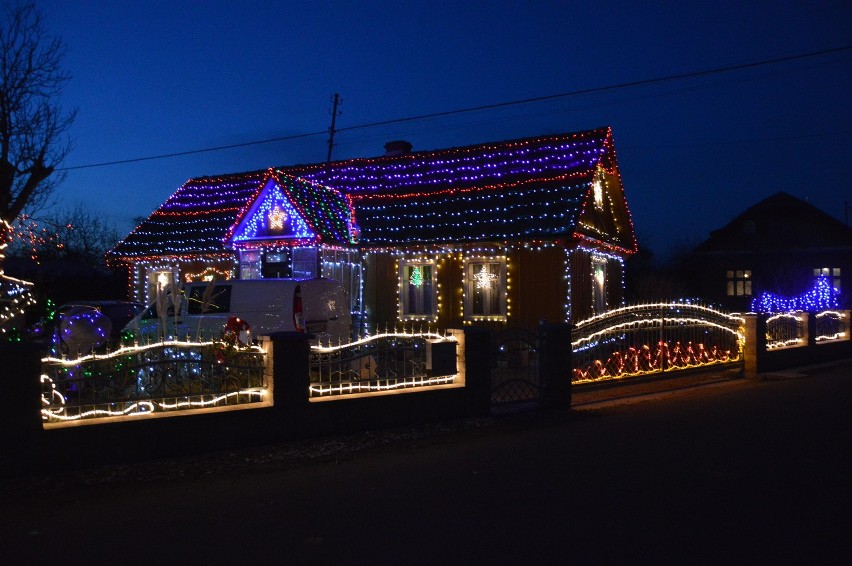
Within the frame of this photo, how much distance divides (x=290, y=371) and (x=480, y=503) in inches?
140

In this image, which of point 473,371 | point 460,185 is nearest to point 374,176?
point 460,185

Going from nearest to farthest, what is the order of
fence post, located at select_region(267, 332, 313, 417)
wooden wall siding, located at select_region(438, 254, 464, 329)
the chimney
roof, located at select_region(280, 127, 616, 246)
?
fence post, located at select_region(267, 332, 313, 417)
roof, located at select_region(280, 127, 616, 246)
wooden wall siding, located at select_region(438, 254, 464, 329)
the chimney

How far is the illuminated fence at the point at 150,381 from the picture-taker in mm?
7992

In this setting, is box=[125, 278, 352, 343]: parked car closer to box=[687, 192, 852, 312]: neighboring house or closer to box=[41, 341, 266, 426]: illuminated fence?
box=[41, 341, 266, 426]: illuminated fence

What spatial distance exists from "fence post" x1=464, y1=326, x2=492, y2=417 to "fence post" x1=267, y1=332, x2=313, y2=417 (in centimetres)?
250

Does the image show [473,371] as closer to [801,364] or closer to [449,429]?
[449,429]

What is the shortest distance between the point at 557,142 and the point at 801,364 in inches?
319

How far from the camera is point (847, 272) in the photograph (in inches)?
1515

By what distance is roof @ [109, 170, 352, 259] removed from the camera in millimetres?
18438

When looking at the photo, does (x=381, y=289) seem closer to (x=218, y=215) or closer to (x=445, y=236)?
(x=445, y=236)

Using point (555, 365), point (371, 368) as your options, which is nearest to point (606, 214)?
point (555, 365)

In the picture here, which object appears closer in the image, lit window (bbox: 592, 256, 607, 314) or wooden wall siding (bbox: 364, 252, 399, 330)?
wooden wall siding (bbox: 364, 252, 399, 330)

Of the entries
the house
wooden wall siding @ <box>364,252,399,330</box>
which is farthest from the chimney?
wooden wall siding @ <box>364,252,399,330</box>

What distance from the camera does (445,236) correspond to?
1858cm
